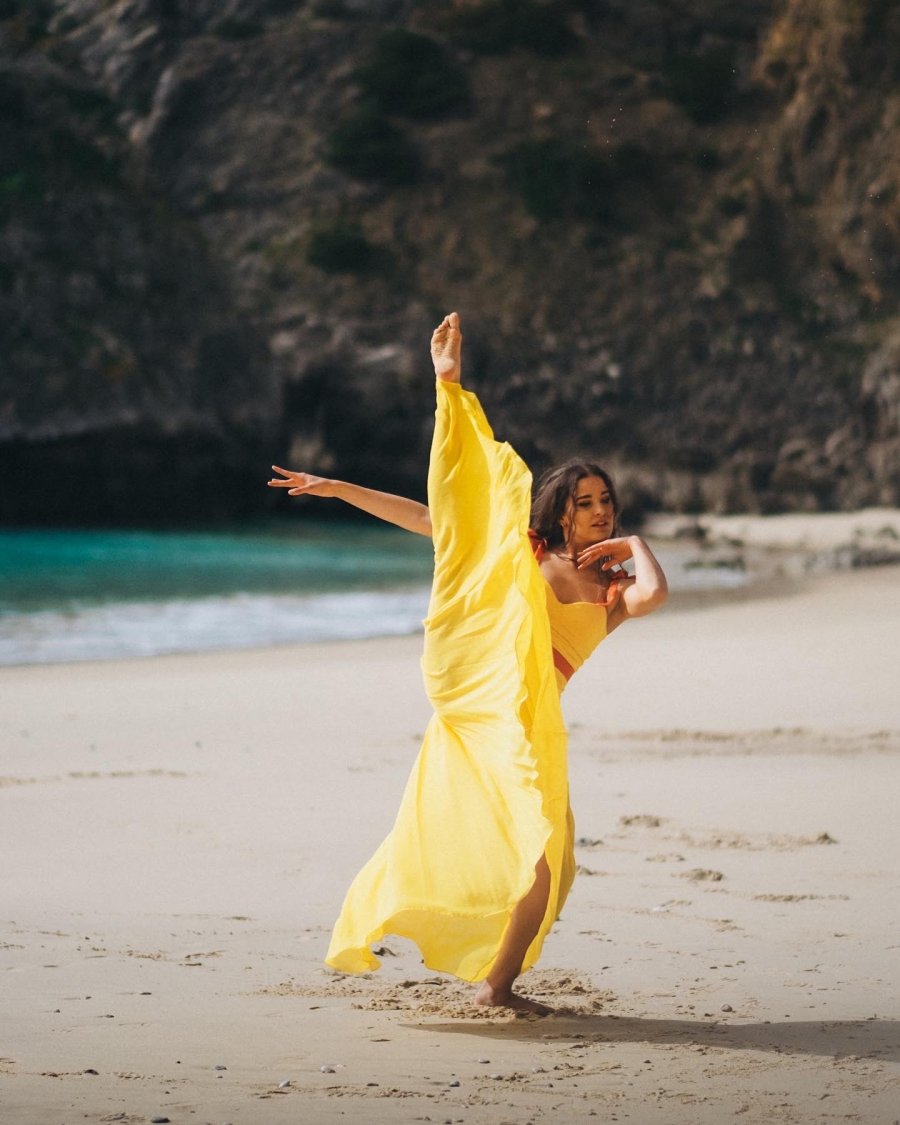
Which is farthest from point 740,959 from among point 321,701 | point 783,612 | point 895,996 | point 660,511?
point 660,511

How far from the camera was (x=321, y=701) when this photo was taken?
33.2ft

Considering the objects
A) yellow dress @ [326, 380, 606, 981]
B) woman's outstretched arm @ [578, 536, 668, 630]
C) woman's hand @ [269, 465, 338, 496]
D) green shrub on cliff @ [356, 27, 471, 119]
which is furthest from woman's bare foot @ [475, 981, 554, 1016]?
green shrub on cliff @ [356, 27, 471, 119]

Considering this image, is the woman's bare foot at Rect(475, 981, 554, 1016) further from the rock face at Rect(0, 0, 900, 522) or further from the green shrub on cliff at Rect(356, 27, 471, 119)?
the green shrub on cliff at Rect(356, 27, 471, 119)

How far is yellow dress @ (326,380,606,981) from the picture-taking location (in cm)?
377

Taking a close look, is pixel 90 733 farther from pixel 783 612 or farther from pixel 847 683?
pixel 783 612

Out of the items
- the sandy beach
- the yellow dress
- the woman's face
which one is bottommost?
the sandy beach

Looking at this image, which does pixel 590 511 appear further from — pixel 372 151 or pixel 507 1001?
pixel 372 151

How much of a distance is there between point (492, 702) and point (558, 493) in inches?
23.6

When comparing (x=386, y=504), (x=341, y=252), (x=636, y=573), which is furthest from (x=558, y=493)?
(x=341, y=252)

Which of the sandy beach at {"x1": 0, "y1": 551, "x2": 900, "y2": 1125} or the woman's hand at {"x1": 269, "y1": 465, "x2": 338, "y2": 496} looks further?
the woman's hand at {"x1": 269, "y1": 465, "x2": 338, "y2": 496}

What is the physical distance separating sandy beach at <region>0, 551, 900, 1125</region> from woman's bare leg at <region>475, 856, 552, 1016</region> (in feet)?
0.20

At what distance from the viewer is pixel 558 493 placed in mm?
4043

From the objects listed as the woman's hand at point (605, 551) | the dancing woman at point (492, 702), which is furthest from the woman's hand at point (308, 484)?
the woman's hand at point (605, 551)

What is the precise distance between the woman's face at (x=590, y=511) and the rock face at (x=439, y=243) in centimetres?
3429
